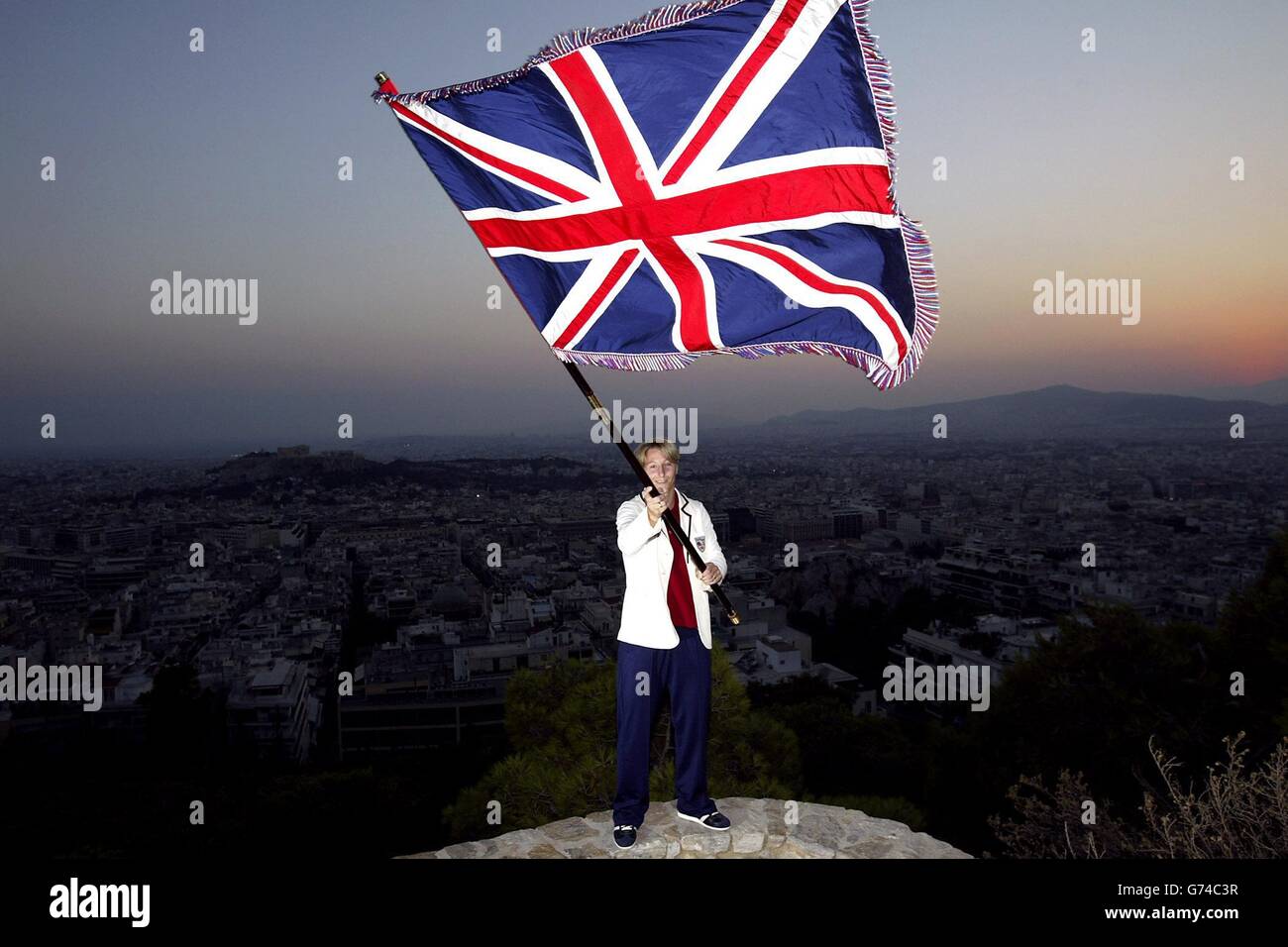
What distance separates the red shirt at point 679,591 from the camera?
394cm

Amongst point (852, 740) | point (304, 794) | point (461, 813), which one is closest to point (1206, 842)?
point (461, 813)

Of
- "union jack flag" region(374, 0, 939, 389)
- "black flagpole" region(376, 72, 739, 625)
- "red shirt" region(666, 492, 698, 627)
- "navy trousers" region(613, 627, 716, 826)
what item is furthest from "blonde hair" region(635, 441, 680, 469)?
"navy trousers" region(613, 627, 716, 826)

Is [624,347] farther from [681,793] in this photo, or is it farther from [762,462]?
[762,462]

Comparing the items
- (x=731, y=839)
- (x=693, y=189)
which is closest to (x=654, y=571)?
(x=731, y=839)

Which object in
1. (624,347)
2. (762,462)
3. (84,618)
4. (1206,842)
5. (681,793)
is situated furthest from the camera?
(762,462)

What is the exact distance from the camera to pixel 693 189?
3.75 m

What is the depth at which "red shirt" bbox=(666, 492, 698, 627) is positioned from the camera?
3.94 meters

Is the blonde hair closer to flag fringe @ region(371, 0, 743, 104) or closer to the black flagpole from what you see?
the black flagpole

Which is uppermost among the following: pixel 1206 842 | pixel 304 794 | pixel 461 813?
pixel 1206 842

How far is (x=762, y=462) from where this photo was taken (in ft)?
135

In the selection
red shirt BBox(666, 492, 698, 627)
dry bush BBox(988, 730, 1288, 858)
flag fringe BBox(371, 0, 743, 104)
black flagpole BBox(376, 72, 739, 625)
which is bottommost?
dry bush BBox(988, 730, 1288, 858)

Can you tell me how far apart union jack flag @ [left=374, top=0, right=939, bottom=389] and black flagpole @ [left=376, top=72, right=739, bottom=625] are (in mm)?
81

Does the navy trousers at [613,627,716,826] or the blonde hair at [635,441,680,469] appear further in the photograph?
the navy trousers at [613,627,716,826]
